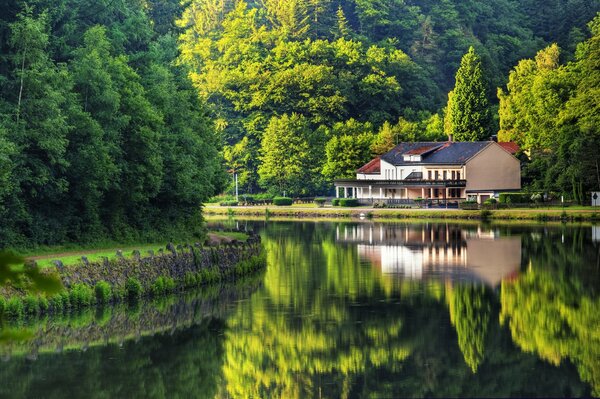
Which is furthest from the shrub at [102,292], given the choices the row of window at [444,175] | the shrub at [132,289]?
the row of window at [444,175]

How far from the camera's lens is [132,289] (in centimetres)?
3938

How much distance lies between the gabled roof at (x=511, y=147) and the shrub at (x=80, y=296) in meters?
85.5

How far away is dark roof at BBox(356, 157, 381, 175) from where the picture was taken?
121 m

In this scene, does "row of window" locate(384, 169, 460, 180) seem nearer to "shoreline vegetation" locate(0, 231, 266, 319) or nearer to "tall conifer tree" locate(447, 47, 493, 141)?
"tall conifer tree" locate(447, 47, 493, 141)

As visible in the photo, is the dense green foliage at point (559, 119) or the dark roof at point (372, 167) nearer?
the dense green foliage at point (559, 119)

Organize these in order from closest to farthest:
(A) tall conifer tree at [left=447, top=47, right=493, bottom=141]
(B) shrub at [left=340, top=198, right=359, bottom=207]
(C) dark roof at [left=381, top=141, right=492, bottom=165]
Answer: (C) dark roof at [left=381, top=141, right=492, bottom=165] < (B) shrub at [left=340, top=198, right=359, bottom=207] < (A) tall conifer tree at [left=447, top=47, right=493, bottom=141]

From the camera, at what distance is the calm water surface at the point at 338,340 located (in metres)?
26.5

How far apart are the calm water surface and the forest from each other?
830 cm

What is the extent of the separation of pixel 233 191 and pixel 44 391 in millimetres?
112863

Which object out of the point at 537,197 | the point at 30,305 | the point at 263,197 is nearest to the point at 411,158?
the point at 537,197

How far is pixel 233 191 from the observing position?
13812 cm

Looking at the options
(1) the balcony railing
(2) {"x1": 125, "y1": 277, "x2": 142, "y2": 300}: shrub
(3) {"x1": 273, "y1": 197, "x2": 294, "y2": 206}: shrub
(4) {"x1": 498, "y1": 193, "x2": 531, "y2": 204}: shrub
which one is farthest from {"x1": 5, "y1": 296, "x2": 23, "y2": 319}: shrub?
(3) {"x1": 273, "y1": 197, "x2": 294, "y2": 206}: shrub

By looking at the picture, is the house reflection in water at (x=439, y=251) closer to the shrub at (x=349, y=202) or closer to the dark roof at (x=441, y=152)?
the dark roof at (x=441, y=152)

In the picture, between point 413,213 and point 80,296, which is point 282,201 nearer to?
point 413,213
